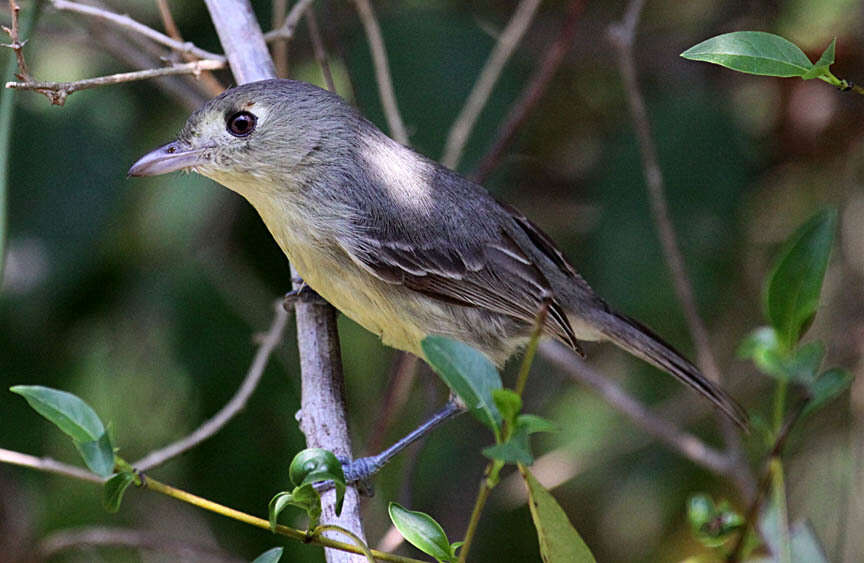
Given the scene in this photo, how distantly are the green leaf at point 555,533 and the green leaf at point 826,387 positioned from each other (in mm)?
Result: 800

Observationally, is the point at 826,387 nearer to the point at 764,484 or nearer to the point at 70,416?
the point at 764,484

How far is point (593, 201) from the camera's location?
4.54 m

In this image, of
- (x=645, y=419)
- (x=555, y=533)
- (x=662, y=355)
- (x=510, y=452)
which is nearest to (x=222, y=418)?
(x=555, y=533)

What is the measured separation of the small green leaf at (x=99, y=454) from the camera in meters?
1.81

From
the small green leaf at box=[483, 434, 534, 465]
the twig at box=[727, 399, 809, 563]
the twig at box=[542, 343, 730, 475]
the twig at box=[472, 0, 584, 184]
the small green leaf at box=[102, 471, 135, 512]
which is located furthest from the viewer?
the twig at box=[542, 343, 730, 475]

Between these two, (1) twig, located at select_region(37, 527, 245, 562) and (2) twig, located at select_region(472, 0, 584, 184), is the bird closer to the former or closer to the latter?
(2) twig, located at select_region(472, 0, 584, 184)

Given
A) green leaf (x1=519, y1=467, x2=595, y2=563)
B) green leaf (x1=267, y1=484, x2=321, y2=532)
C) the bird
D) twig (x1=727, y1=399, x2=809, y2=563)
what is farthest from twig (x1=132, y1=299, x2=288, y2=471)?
twig (x1=727, y1=399, x2=809, y2=563)

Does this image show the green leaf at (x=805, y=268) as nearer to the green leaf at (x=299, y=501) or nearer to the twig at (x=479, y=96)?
the green leaf at (x=299, y=501)

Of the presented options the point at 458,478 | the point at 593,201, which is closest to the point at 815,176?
the point at 593,201

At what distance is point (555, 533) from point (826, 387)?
0.93m

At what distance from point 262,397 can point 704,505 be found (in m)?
1.76

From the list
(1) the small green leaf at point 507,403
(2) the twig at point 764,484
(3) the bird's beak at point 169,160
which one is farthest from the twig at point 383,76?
(1) the small green leaf at point 507,403

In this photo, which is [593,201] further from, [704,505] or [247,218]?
[704,505]

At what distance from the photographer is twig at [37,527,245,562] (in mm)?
3512
